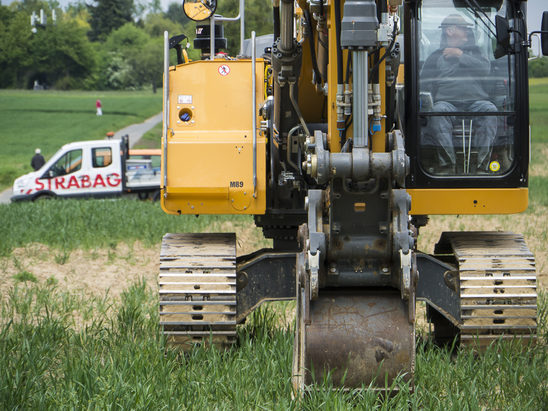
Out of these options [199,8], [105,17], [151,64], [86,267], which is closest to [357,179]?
[199,8]

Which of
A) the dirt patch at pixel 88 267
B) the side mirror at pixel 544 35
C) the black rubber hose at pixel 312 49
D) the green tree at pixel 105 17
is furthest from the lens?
the green tree at pixel 105 17

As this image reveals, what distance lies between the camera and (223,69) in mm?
8305

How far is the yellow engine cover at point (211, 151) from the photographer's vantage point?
7.90m

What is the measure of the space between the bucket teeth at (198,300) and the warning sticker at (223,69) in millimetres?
1690

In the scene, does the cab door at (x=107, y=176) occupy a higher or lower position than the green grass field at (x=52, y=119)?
lower

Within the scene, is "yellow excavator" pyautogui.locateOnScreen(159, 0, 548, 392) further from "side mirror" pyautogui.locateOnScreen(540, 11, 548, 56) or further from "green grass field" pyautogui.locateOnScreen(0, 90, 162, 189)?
"green grass field" pyautogui.locateOnScreen(0, 90, 162, 189)

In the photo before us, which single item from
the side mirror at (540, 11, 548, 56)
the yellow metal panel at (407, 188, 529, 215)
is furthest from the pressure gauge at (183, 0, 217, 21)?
the side mirror at (540, 11, 548, 56)

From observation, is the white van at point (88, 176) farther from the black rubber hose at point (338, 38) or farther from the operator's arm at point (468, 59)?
the black rubber hose at point (338, 38)

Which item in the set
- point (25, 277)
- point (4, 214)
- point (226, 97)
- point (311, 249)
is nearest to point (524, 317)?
point (311, 249)

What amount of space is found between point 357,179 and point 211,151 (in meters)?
2.33

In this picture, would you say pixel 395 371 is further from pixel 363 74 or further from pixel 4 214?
pixel 4 214

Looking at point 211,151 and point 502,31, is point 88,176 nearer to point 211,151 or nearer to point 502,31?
point 211,151

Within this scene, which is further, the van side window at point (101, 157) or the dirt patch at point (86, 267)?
the van side window at point (101, 157)

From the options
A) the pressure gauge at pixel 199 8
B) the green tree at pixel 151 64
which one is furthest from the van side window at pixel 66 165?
the green tree at pixel 151 64
